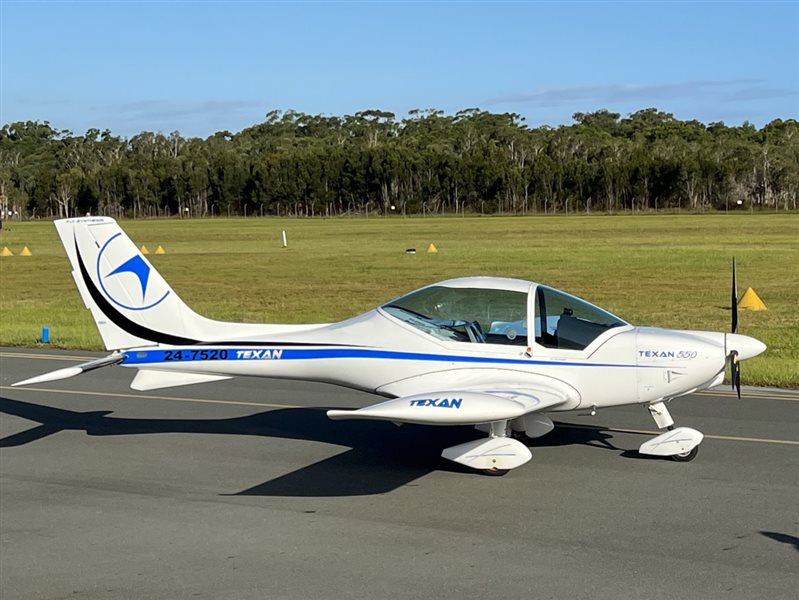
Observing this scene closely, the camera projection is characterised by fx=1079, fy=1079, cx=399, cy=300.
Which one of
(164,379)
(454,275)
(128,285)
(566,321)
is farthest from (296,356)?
(454,275)

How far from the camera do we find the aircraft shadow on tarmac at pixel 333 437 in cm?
1044

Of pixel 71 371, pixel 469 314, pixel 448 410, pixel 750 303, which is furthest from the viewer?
pixel 750 303

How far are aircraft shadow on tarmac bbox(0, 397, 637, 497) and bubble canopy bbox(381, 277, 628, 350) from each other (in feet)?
4.47

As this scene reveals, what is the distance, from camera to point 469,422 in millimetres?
9602

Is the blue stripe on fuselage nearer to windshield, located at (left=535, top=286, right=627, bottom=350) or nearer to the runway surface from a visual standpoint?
windshield, located at (left=535, top=286, right=627, bottom=350)

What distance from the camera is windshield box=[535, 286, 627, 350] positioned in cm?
1087

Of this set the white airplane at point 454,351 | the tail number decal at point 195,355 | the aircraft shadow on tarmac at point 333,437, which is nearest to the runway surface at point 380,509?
the aircraft shadow on tarmac at point 333,437

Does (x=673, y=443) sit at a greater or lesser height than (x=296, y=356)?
lesser

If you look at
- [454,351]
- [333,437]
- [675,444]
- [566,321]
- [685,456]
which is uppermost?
[566,321]

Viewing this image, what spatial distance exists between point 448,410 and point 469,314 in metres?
1.87

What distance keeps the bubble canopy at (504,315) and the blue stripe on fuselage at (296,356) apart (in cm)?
21

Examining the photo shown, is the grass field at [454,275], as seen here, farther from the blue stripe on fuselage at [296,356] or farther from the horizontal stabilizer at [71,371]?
the horizontal stabilizer at [71,371]

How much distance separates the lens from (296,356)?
11.6 metres

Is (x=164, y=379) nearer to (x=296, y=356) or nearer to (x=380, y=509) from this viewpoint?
(x=296, y=356)
